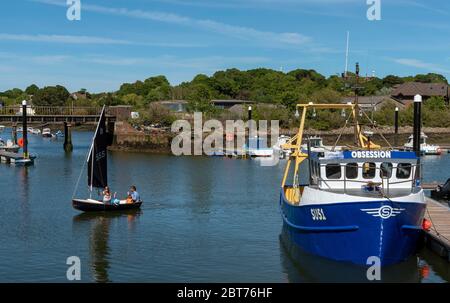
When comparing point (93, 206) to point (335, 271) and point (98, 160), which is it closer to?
point (98, 160)

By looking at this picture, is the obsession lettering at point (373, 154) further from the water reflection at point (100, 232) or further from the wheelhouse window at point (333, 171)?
the water reflection at point (100, 232)

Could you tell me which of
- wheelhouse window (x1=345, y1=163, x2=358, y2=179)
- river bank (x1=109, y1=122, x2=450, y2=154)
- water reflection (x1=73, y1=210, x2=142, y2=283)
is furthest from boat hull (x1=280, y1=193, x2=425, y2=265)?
river bank (x1=109, y1=122, x2=450, y2=154)

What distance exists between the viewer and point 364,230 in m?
29.3

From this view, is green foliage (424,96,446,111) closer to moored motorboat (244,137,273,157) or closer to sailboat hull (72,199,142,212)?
moored motorboat (244,137,273,157)

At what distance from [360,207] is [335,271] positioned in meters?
3.56

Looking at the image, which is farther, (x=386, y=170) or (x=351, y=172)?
(x=351, y=172)

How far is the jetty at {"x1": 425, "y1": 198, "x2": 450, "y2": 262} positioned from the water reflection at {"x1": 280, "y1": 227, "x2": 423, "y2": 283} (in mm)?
1455

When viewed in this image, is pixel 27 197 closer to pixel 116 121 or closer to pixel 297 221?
pixel 297 221

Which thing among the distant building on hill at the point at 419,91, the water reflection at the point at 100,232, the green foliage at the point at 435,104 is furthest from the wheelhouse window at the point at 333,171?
the distant building on hill at the point at 419,91

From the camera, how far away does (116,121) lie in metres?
129

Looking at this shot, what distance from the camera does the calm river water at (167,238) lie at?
31.3m

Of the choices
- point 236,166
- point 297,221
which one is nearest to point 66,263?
point 297,221

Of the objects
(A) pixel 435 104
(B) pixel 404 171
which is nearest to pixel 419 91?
(A) pixel 435 104

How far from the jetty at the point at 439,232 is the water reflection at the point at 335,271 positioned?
1455 mm
